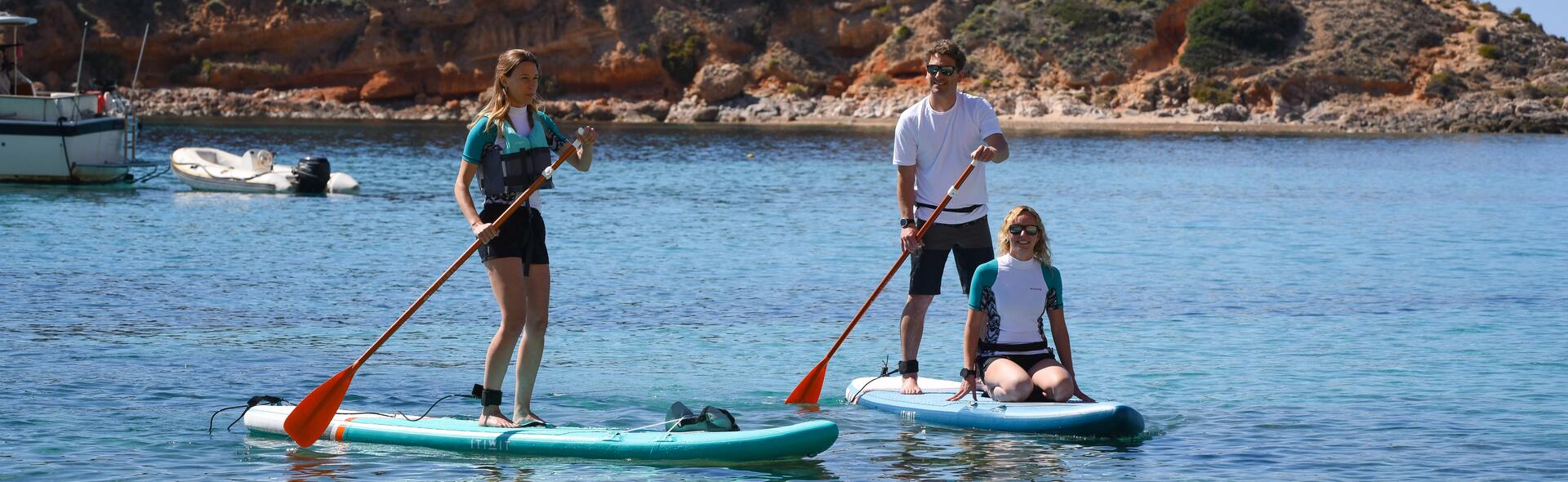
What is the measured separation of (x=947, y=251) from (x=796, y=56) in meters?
81.5

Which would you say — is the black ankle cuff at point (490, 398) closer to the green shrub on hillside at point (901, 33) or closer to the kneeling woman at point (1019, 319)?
the kneeling woman at point (1019, 319)

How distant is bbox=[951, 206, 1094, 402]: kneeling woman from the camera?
816 cm

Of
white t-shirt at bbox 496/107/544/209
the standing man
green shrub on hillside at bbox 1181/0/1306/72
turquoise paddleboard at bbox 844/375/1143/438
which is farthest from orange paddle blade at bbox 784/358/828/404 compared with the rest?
green shrub on hillside at bbox 1181/0/1306/72

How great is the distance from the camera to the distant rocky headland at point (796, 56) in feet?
270

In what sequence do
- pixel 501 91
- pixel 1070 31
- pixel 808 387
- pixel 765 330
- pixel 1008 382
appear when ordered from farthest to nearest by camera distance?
pixel 1070 31, pixel 765 330, pixel 808 387, pixel 1008 382, pixel 501 91

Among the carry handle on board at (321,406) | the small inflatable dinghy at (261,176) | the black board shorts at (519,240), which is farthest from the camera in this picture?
the small inflatable dinghy at (261,176)

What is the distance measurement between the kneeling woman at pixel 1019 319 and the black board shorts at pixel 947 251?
0.27m

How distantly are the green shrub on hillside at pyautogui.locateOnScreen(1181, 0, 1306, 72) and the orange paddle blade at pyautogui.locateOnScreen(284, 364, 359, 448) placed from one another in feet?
263

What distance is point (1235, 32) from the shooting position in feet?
279

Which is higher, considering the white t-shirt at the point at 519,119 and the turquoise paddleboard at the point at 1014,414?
the white t-shirt at the point at 519,119

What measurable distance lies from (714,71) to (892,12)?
11.3 m

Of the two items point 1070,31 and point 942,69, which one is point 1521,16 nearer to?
point 1070,31

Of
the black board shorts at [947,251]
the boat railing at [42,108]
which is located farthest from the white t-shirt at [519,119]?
the boat railing at [42,108]

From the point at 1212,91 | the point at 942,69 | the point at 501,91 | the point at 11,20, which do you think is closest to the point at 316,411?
the point at 501,91
